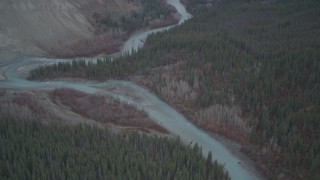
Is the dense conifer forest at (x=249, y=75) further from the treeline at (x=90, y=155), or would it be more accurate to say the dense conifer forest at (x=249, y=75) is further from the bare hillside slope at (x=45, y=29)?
the bare hillside slope at (x=45, y=29)

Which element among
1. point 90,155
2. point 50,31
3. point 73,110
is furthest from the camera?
point 50,31

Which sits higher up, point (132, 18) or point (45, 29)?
point (45, 29)

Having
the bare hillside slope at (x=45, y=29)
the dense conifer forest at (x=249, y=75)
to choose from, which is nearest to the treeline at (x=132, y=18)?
the bare hillside slope at (x=45, y=29)

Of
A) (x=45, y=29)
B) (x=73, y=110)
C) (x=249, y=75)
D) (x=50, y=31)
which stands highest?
(x=45, y=29)

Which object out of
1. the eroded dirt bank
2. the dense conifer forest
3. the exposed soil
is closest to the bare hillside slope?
the eroded dirt bank

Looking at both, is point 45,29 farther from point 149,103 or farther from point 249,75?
point 249,75

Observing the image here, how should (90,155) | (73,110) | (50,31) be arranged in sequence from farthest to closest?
(50,31) → (73,110) → (90,155)

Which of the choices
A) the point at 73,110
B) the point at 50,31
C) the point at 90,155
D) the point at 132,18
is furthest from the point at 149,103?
the point at 132,18
